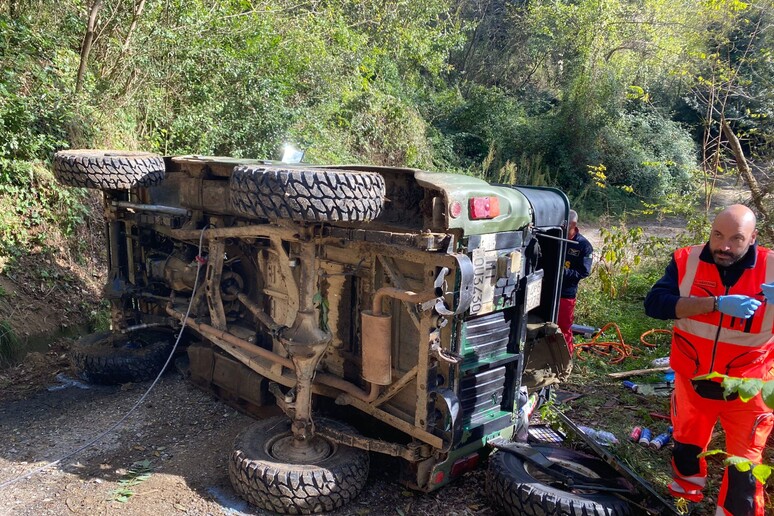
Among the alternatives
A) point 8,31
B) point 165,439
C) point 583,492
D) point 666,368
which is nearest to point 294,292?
point 165,439

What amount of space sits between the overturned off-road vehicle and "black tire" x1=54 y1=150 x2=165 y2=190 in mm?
11

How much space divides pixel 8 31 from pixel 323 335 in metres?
6.33

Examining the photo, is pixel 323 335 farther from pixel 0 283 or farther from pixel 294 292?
pixel 0 283

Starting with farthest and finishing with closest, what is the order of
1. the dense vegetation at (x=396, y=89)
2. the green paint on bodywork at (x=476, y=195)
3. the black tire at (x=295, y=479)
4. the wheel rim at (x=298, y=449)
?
the dense vegetation at (x=396, y=89)
the wheel rim at (x=298, y=449)
the black tire at (x=295, y=479)
the green paint on bodywork at (x=476, y=195)

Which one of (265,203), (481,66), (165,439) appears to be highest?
(481,66)

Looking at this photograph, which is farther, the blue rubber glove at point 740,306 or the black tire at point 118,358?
the black tire at point 118,358

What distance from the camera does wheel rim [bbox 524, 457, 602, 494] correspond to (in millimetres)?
3143

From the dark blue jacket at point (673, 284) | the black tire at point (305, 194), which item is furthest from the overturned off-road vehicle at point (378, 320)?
the dark blue jacket at point (673, 284)

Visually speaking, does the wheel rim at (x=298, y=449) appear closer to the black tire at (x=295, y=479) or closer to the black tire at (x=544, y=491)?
the black tire at (x=295, y=479)

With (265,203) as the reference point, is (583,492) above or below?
below

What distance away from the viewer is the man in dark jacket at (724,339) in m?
2.87

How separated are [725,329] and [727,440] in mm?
611

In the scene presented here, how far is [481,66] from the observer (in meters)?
22.0

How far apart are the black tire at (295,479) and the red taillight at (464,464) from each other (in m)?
0.53
